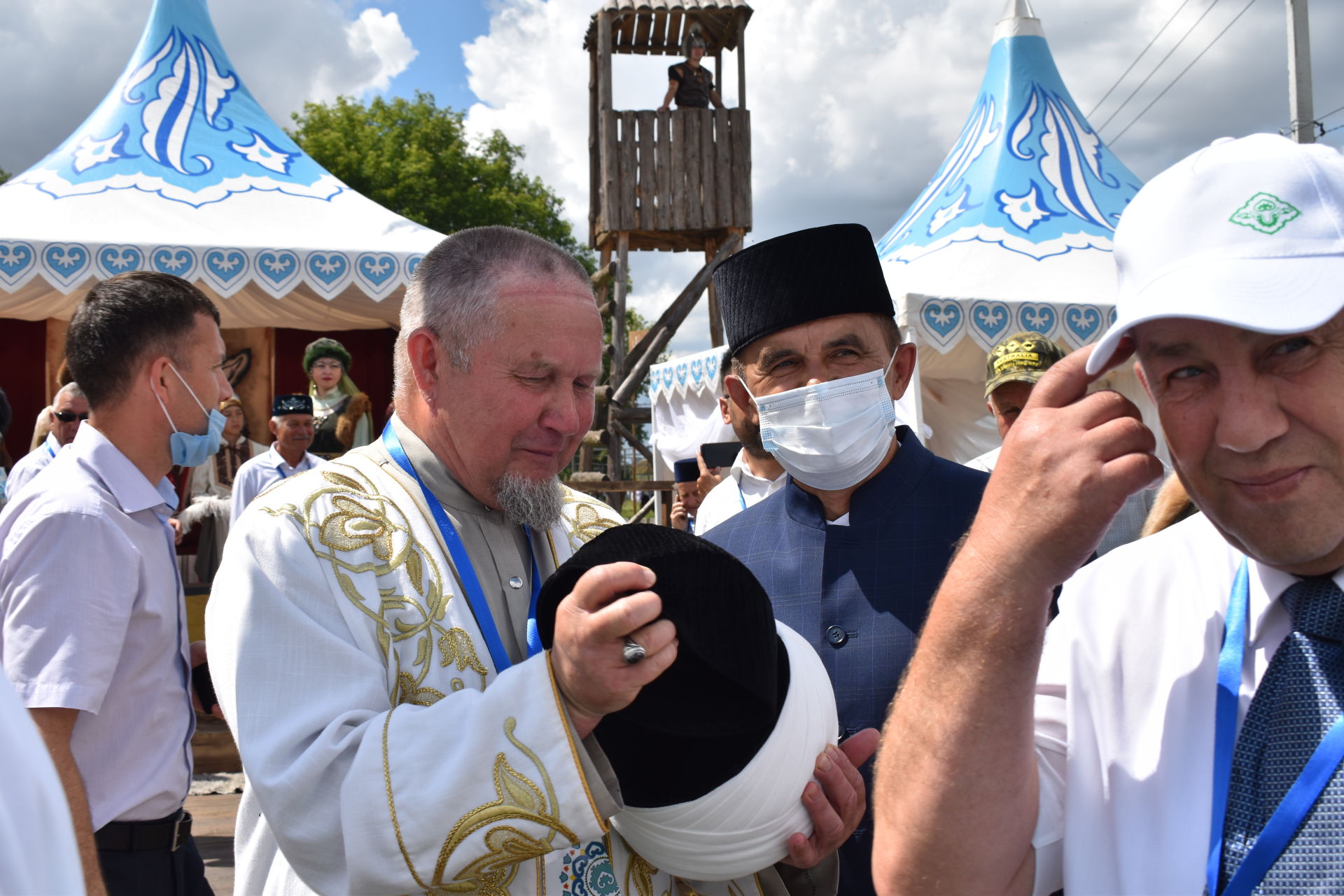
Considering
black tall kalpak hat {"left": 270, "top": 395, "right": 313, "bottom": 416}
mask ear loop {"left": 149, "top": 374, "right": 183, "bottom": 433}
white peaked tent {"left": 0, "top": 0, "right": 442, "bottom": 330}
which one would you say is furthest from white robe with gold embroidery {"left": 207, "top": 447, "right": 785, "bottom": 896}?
white peaked tent {"left": 0, "top": 0, "right": 442, "bottom": 330}

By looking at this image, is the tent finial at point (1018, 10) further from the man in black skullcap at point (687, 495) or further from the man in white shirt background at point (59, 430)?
the man in white shirt background at point (59, 430)

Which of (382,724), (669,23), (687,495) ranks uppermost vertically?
(669,23)

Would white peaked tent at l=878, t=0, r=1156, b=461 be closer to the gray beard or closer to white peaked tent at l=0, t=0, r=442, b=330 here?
white peaked tent at l=0, t=0, r=442, b=330

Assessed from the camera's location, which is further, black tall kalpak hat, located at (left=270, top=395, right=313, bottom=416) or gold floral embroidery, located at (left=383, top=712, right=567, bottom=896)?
black tall kalpak hat, located at (left=270, top=395, right=313, bottom=416)

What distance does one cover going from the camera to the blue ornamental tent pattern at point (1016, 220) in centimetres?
714

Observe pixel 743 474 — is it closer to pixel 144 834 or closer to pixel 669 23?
pixel 144 834

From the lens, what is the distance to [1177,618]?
1.26m

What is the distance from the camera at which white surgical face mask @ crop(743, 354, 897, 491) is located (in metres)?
Answer: 2.49

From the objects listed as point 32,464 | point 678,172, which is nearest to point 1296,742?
point 32,464

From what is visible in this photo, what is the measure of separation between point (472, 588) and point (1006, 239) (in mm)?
7094

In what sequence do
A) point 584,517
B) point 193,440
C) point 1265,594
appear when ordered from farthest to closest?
1. point 193,440
2. point 584,517
3. point 1265,594

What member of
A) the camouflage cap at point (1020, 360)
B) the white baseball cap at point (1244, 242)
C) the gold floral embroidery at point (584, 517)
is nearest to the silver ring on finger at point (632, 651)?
the white baseball cap at point (1244, 242)

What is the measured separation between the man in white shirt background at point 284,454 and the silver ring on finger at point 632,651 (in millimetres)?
5148

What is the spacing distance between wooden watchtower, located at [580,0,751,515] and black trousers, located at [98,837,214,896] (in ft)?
37.1
